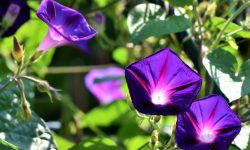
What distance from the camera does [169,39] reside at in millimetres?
1406

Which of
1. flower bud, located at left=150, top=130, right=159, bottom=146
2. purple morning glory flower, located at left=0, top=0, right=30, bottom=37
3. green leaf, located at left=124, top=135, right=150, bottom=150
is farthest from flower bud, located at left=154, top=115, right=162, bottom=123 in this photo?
green leaf, located at left=124, top=135, right=150, bottom=150

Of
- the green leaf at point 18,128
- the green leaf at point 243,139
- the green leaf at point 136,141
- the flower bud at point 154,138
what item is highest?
the flower bud at point 154,138

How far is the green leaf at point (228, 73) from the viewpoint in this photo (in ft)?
3.33

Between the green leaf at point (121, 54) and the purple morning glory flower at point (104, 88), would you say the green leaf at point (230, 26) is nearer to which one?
the green leaf at point (121, 54)

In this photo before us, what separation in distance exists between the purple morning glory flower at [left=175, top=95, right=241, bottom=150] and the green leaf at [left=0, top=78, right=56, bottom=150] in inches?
9.4

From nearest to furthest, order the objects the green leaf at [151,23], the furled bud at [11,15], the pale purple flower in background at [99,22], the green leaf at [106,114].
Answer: the green leaf at [151,23]
the furled bud at [11,15]
the pale purple flower in background at [99,22]
the green leaf at [106,114]

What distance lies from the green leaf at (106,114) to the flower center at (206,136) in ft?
2.49

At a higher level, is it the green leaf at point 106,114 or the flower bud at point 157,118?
the flower bud at point 157,118

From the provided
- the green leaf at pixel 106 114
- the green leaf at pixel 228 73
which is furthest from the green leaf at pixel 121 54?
the green leaf at pixel 228 73

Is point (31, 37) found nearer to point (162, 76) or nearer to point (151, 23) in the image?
point (151, 23)

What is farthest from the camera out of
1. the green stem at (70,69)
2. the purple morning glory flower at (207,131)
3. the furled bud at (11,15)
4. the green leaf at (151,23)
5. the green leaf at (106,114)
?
the green stem at (70,69)

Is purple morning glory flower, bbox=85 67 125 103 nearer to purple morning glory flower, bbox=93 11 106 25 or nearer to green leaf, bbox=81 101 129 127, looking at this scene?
green leaf, bbox=81 101 129 127

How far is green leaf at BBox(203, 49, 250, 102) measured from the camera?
1.02 meters

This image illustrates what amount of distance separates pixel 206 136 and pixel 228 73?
0.13 m
